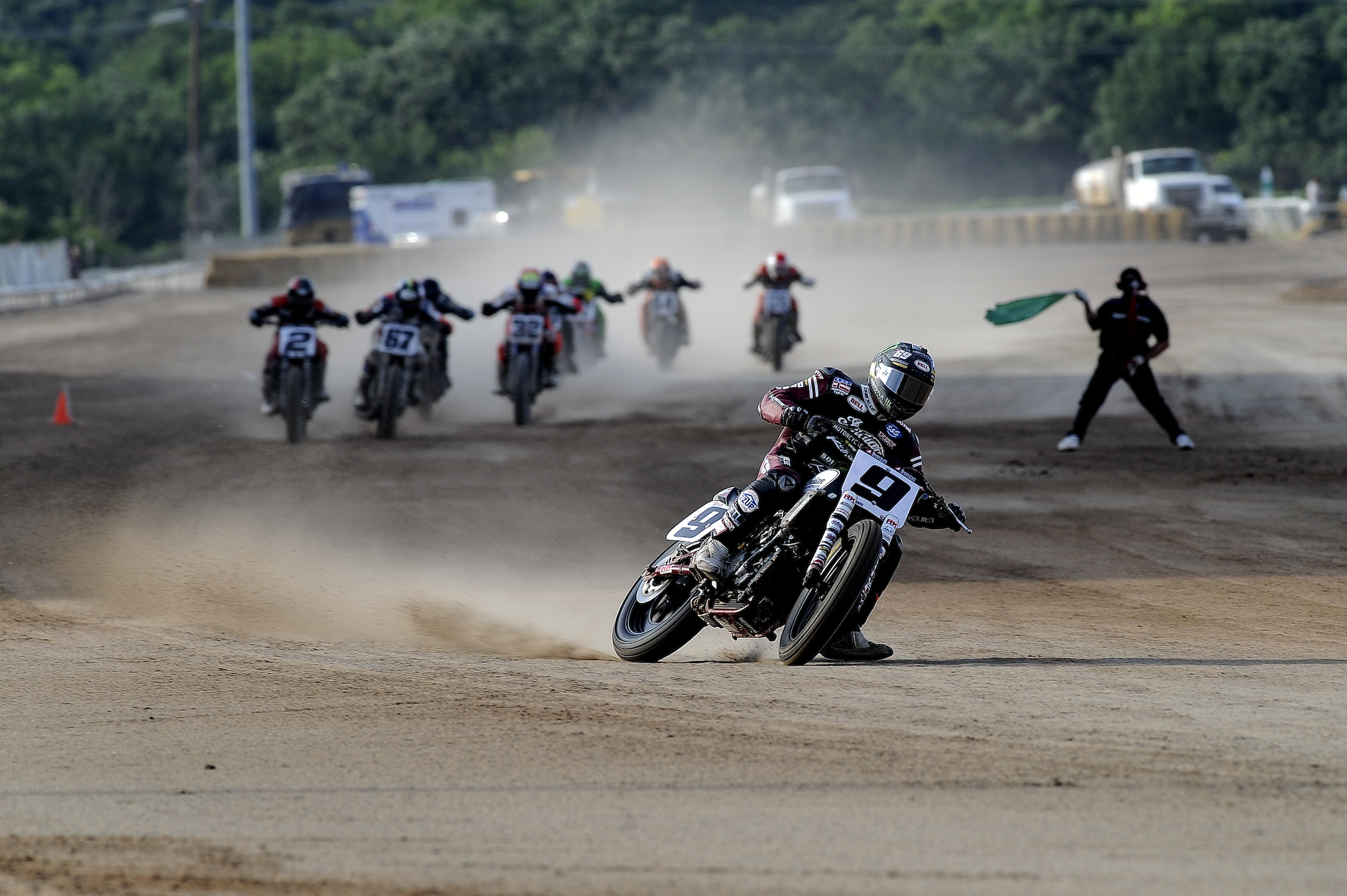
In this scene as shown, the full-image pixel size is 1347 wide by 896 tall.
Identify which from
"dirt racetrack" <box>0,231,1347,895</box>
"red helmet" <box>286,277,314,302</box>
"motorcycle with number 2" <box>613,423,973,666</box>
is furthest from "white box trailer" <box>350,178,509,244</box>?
"motorcycle with number 2" <box>613,423,973,666</box>

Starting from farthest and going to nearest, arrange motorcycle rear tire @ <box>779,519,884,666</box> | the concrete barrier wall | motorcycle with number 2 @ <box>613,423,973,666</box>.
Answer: the concrete barrier wall, motorcycle with number 2 @ <box>613,423,973,666</box>, motorcycle rear tire @ <box>779,519,884,666</box>

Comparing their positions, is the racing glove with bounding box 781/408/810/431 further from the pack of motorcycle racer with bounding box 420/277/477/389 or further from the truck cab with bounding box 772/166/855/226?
the truck cab with bounding box 772/166/855/226

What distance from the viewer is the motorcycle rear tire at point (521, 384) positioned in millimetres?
17234

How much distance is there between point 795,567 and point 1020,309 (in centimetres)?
747

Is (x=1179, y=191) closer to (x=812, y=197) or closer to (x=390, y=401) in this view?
(x=812, y=197)

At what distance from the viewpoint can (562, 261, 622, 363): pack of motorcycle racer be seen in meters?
21.6

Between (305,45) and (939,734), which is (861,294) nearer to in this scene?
(939,734)

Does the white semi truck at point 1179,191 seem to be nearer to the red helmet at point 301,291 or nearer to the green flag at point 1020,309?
the green flag at point 1020,309

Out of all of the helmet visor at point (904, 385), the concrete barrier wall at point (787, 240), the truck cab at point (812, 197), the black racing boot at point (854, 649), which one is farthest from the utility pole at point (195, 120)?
the helmet visor at point (904, 385)

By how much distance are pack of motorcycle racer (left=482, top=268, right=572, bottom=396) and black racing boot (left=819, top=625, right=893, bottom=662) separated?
34.1 feet

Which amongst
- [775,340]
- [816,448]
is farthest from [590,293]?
[816,448]

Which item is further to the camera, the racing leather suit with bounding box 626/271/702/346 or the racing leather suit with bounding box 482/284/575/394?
the racing leather suit with bounding box 626/271/702/346

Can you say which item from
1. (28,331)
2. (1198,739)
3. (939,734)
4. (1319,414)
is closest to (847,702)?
(939,734)

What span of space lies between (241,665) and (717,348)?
2077 centimetres
